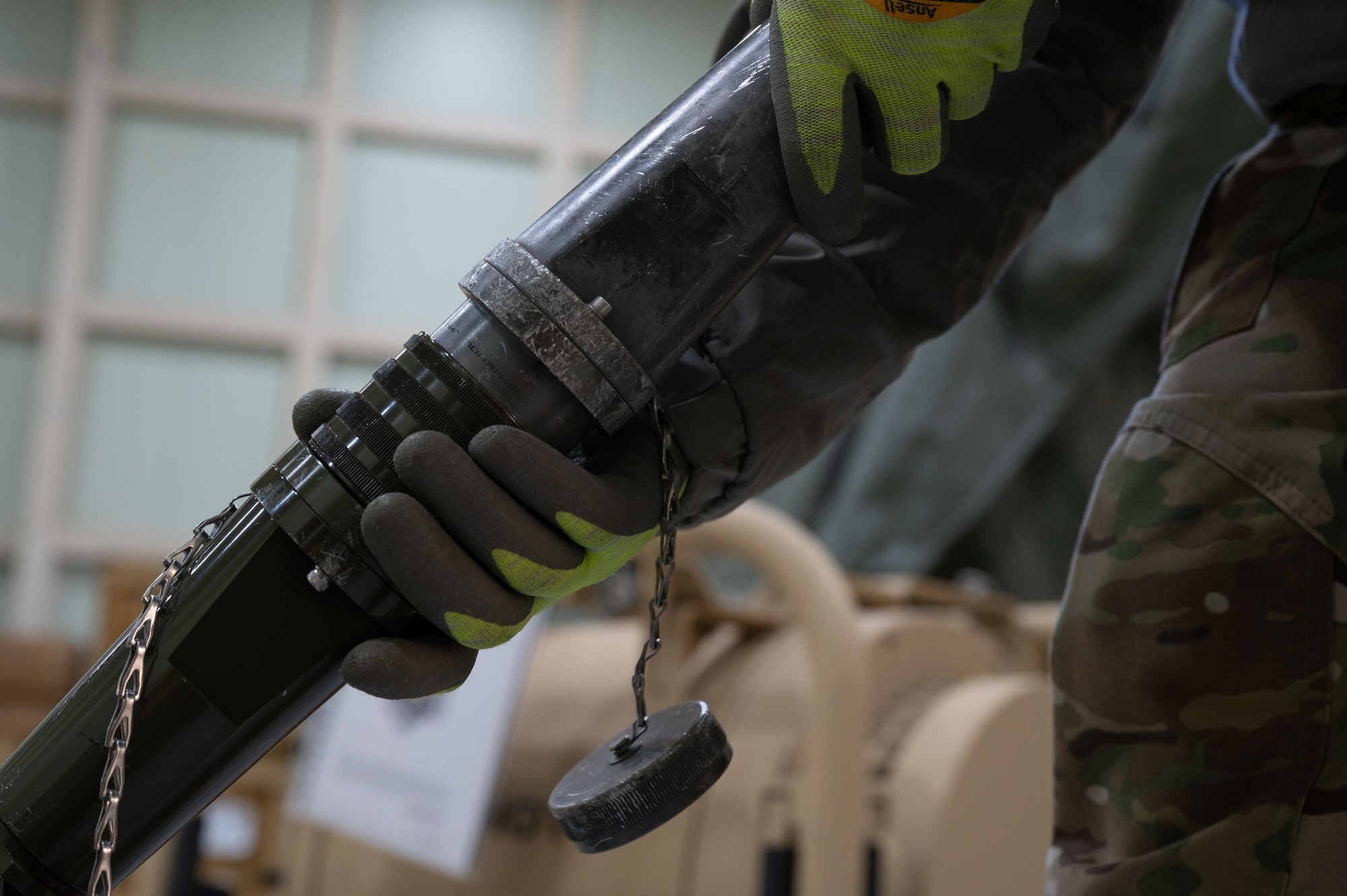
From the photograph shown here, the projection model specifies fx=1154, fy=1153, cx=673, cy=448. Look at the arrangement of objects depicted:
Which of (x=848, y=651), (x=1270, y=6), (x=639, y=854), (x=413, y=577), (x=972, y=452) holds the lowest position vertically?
(x=972, y=452)

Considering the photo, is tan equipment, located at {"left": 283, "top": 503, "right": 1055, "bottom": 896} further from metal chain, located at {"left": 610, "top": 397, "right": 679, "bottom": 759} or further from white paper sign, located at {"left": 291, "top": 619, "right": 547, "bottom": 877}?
metal chain, located at {"left": 610, "top": 397, "right": 679, "bottom": 759}

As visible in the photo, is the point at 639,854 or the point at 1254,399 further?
the point at 639,854

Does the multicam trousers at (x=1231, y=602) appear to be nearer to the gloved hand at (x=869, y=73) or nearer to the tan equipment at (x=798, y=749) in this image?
the gloved hand at (x=869, y=73)

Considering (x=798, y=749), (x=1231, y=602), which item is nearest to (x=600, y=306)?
(x=1231, y=602)

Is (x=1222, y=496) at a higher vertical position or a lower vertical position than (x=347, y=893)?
higher

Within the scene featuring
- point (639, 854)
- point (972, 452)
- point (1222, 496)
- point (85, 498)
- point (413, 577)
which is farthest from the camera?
point (85, 498)

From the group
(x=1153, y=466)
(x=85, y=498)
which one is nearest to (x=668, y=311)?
(x=1153, y=466)

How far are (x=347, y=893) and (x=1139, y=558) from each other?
1810mm

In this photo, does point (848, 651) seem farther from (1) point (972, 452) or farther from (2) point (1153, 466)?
(1) point (972, 452)

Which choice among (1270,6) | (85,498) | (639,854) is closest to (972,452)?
(639,854)

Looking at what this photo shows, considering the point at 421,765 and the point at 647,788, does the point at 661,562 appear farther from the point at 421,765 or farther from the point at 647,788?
the point at 421,765

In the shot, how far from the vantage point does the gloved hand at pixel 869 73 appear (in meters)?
0.61

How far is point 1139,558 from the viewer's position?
2.36 ft

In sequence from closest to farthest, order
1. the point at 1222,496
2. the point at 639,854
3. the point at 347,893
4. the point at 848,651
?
the point at 1222,496
the point at 848,651
the point at 639,854
the point at 347,893
